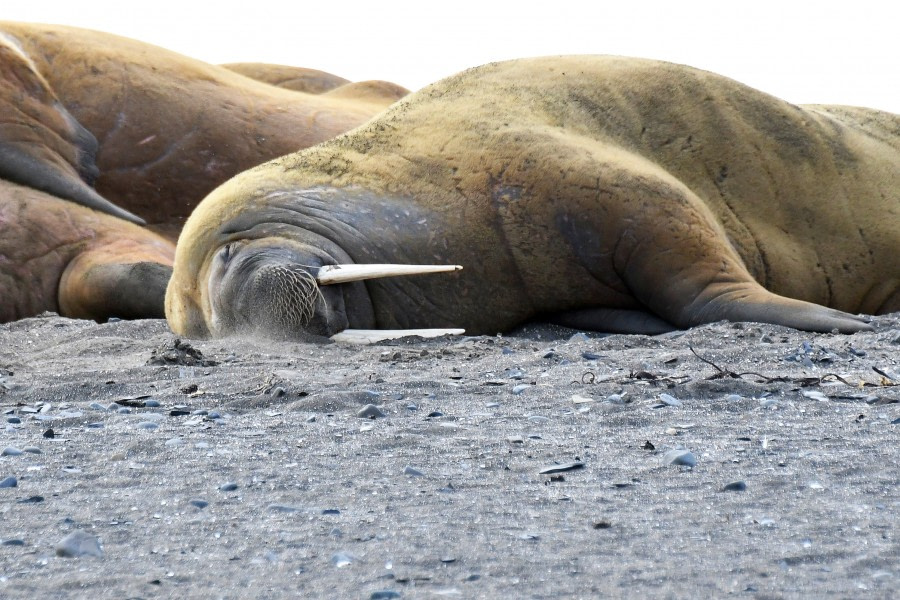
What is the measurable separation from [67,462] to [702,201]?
148 inches

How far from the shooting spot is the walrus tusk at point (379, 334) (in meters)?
5.00

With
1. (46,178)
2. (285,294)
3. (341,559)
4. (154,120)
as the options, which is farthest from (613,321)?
(154,120)

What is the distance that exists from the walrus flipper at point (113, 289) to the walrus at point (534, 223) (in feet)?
5.04

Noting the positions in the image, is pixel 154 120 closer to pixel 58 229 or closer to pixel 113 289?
pixel 58 229

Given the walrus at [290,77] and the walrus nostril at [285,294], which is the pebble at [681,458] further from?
the walrus at [290,77]

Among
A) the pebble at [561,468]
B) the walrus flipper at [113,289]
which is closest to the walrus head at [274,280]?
the walrus flipper at [113,289]

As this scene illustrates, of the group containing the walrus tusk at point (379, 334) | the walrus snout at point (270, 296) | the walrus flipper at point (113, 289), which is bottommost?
the walrus flipper at point (113, 289)

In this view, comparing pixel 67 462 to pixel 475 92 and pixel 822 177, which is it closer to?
pixel 475 92

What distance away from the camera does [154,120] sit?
8.98m

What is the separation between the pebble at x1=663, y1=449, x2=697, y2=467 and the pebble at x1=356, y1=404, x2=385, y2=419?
907mm

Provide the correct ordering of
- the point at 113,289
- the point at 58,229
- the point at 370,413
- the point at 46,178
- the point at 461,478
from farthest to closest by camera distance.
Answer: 1. the point at 46,178
2. the point at 58,229
3. the point at 113,289
4. the point at 370,413
5. the point at 461,478

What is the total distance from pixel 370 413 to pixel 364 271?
1.80 metres

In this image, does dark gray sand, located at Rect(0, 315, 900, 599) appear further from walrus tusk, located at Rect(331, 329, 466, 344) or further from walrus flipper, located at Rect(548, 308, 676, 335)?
walrus flipper, located at Rect(548, 308, 676, 335)

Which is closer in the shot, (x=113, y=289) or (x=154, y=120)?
(x=113, y=289)
